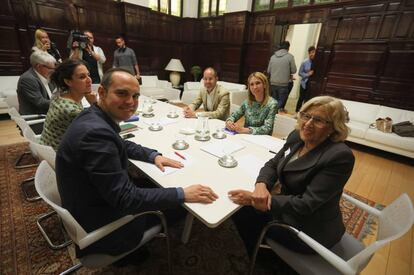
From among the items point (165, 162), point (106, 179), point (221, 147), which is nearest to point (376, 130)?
point (221, 147)

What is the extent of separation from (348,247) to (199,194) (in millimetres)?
836

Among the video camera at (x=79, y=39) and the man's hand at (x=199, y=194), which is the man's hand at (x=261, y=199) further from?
the video camera at (x=79, y=39)

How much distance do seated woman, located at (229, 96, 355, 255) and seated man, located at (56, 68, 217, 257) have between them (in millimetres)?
328

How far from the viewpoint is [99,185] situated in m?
0.83

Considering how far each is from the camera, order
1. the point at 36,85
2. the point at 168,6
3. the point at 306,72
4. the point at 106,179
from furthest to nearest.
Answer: the point at 168,6, the point at 306,72, the point at 36,85, the point at 106,179

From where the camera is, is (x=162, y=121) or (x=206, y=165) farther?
(x=162, y=121)

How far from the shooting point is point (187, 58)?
707cm

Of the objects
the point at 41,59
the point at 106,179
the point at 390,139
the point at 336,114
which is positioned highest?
the point at 41,59

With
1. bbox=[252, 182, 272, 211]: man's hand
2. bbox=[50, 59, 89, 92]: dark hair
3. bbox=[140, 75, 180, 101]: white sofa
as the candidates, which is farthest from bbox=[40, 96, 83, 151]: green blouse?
bbox=[140, 75, 180, 101]: white sofa

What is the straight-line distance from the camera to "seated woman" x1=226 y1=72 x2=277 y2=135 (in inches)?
75.2

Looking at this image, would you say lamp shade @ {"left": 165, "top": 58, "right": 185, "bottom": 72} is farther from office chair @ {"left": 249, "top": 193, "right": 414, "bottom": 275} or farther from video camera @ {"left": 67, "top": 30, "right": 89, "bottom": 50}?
office chair @ {"left": 249, "top": 193, "right": 414, "bottom": 275}

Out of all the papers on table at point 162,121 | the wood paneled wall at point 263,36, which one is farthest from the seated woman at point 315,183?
the wood paneled wall at point 263,36

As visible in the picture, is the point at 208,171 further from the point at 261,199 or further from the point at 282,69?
the point at 282,69

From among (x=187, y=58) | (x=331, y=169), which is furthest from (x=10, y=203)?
(x=187, y=58)
